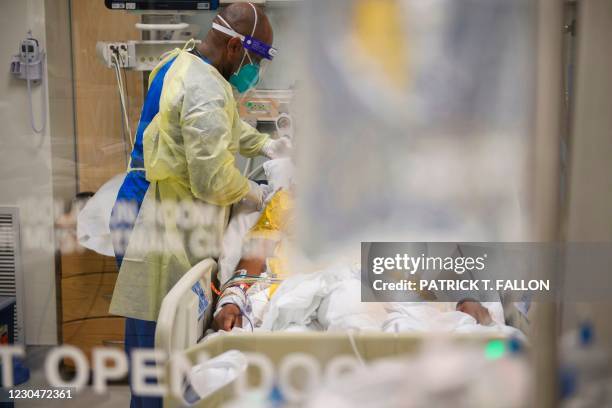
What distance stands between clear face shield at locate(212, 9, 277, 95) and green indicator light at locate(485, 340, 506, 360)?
0.83m

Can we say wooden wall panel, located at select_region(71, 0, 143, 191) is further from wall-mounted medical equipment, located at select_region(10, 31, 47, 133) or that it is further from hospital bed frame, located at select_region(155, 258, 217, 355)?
hospital bed frame, located at select_region(155, 258, 217, 355)

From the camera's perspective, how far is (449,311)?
1500mm

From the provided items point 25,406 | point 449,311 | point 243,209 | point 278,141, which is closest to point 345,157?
point 278,141

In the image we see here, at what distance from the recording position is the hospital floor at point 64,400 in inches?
61.9

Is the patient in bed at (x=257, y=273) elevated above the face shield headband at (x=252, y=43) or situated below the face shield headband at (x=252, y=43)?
below

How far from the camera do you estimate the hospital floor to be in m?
1.57

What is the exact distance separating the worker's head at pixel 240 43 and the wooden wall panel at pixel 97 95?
19cm

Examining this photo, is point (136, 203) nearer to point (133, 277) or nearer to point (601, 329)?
point (133, 277)

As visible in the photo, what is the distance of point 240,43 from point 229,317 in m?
0.69

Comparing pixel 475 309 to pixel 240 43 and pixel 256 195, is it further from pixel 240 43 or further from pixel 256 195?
pixel 240 43

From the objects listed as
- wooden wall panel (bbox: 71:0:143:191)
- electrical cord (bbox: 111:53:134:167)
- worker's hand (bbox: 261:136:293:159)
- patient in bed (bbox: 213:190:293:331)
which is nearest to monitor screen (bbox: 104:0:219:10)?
wooden wall panel (bbox: 71:0:143:191)

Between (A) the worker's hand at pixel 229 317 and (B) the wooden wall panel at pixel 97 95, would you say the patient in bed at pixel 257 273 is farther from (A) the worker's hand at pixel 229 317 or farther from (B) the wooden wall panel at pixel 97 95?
(B) the wooden wall panel at pixel 97 95

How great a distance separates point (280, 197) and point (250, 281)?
0.24 metres

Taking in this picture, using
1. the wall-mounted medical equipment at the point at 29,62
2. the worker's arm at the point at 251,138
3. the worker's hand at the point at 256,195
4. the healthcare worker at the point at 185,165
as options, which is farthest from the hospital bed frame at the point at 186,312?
the wall-mounted medical equipment at the point at 29,62
